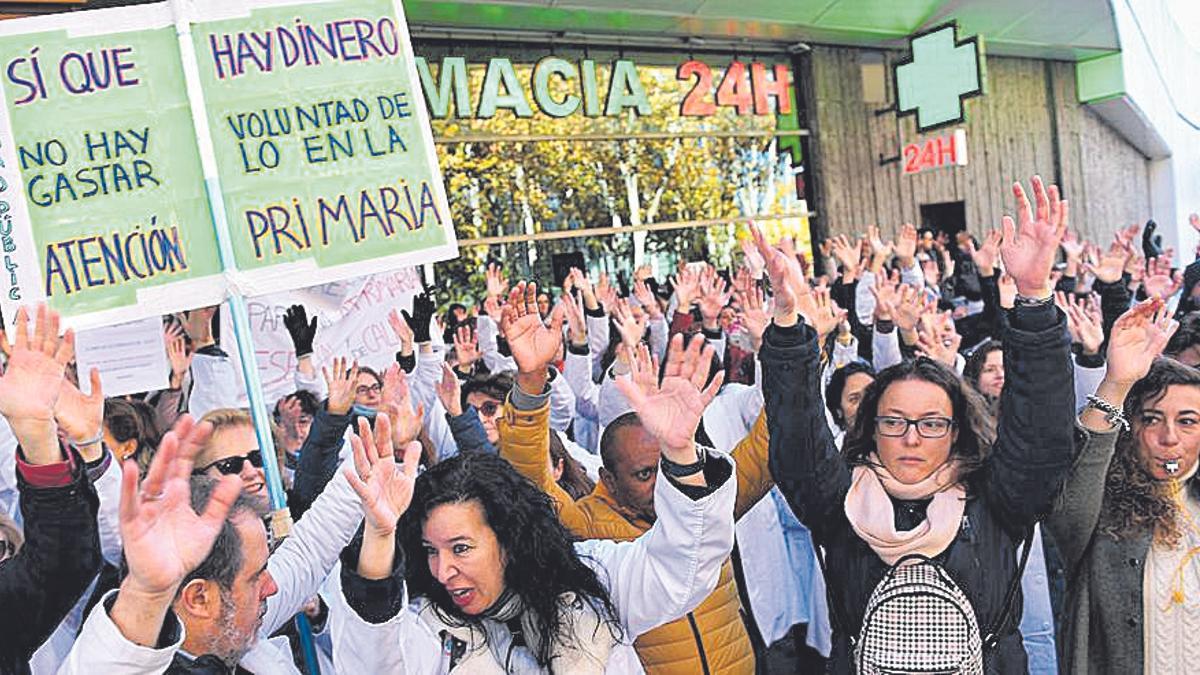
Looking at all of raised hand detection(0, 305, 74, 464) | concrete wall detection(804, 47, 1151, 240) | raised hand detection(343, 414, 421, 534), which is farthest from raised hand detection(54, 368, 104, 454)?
concrete wall detection(804, 47, 1151, 240)

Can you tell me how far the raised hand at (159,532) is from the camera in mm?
1442

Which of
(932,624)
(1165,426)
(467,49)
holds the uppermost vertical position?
(467,49)

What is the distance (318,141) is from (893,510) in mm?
1806

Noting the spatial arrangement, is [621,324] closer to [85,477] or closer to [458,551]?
[458,551]

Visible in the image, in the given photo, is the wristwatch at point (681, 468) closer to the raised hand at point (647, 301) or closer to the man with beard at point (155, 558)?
the man with beard at point (155, 558)

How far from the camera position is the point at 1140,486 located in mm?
2447

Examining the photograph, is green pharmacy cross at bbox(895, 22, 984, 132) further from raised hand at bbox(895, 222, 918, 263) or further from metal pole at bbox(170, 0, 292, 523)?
metal pole at bbox(170, 0, 292, 523)

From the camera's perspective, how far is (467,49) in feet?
35.0

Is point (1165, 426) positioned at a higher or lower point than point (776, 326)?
lower

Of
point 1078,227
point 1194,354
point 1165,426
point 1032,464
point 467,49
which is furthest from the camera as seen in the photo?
point 1078,227

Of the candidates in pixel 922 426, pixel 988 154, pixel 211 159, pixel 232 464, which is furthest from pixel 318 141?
pixel 988 154

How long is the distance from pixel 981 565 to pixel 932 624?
190mm

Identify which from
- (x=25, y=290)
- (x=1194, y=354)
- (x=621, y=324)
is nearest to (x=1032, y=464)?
(x=1194, y=354)

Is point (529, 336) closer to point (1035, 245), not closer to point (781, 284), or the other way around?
point (781, 284)
